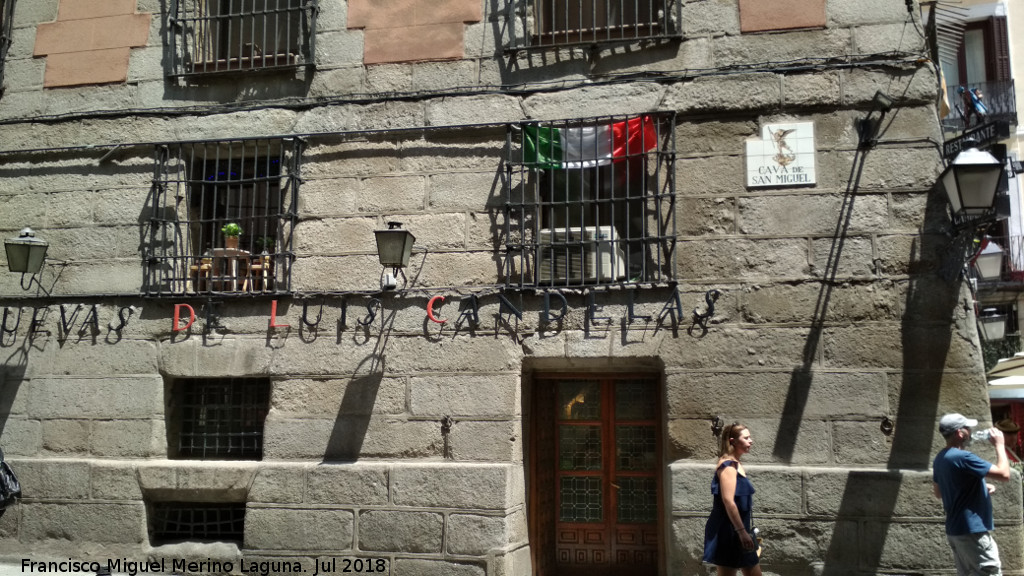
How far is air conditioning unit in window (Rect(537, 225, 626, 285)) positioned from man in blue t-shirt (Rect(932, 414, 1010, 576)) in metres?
2.65

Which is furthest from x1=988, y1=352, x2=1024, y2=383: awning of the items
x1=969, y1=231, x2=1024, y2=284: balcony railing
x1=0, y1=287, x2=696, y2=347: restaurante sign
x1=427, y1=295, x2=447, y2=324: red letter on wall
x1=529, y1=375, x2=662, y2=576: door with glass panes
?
x1=427, y1=295, x2=447, y2=324: red letter on wall

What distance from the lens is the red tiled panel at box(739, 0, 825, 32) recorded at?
6426 millimetres

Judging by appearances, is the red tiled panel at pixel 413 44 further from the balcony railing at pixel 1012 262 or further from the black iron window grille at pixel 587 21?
the balcony railing at pixel 1012 262

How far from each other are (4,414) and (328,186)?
3479 millimetres

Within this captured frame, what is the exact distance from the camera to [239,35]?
7.74 meters

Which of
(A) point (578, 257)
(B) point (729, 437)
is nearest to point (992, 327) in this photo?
(A) point (578, 257)

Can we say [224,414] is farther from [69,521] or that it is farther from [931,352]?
[931,352]

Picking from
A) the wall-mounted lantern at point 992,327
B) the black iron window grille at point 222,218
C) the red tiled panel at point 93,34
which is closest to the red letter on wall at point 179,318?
the black iron window grille at point 222,218

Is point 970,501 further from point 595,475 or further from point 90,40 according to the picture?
point 90,40

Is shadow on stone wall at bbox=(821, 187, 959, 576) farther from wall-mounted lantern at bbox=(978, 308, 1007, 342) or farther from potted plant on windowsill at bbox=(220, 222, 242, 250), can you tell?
potted plant on windowsill at bbox=(220, 222, 242, 250)

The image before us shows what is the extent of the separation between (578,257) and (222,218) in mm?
3078

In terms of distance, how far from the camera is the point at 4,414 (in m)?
7.30

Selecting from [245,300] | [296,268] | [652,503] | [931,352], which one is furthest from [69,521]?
[931,352]

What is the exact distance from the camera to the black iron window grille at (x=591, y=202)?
6496mm
